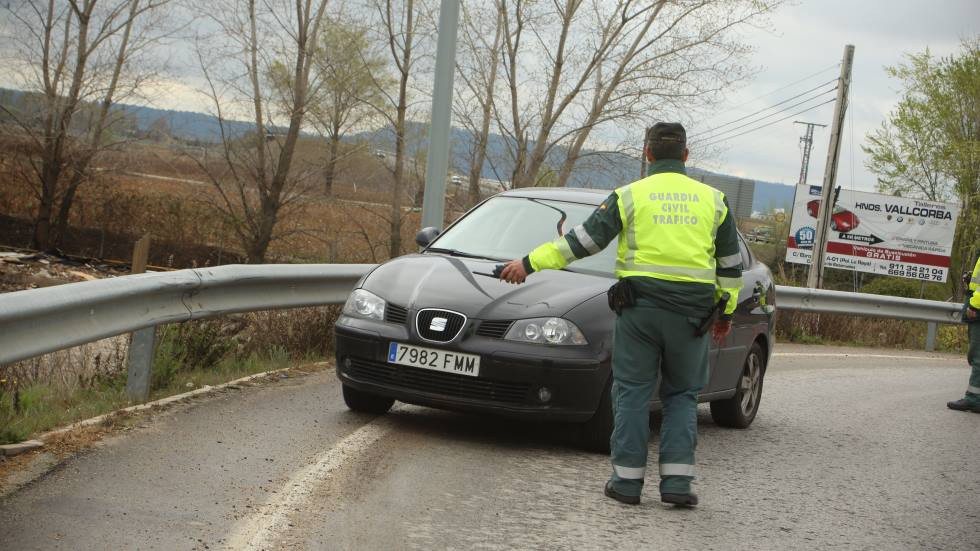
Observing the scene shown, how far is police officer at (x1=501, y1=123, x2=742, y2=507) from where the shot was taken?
220 inches

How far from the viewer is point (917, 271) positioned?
3150cm

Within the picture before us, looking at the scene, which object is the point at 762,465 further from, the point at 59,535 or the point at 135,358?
the point at 59,535

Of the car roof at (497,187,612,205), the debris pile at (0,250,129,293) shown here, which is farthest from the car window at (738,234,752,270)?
the debris pile at (0,250,129,293)

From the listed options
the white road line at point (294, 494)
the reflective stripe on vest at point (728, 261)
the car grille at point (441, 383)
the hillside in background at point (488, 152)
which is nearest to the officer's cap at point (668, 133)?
the reflective stripe on vest at point (728, 261)

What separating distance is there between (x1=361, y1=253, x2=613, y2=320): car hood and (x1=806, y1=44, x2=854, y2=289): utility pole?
23835 millimetres

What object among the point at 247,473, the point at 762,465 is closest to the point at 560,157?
the point at 762,465

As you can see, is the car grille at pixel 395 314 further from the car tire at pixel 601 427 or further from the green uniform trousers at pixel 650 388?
the green uniform trousers at pixel 650 388

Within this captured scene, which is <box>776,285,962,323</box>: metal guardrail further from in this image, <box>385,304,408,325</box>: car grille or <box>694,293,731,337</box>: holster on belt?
<box>694,293,731,337</box>: holster on belt

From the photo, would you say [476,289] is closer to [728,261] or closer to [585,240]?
[585,240]

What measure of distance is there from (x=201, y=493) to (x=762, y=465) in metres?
3.45

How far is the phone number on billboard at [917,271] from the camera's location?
103 ft

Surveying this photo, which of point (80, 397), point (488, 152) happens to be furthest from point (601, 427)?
point (488, 152)

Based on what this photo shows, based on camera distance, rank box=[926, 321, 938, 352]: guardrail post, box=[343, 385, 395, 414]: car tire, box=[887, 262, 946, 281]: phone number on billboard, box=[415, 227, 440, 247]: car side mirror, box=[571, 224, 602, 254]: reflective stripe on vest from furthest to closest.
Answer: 1. box=[887, 262, 946, 281]: phone number on billboard
2. box=[926, 321, 938, 352]: guardrail post
3. box=[415, 227, 440, 247]: car side mirror
4. box=[343, 385, 395, 414]: car tire
5. box=[571, 224, 602, 254]: reflective stripe on vest

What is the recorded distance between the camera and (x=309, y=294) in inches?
379
